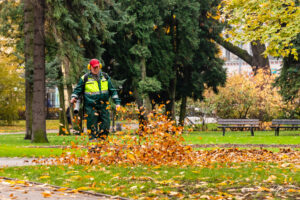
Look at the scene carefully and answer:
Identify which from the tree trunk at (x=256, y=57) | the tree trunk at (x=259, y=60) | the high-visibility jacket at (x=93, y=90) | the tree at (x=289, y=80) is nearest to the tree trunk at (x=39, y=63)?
the high-visibility jacket at (x=93, y=90)

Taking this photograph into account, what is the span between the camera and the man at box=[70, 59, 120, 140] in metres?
10.8

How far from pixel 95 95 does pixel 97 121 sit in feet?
1.96

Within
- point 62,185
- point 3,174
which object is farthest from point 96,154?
point 62,185

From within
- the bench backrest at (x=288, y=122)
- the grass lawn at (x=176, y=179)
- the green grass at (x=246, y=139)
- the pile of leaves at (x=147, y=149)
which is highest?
the bench backrest at (x=288, y=122)

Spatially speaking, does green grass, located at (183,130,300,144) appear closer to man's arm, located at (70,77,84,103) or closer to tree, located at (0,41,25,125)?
man's arm, located at (70,77,84,103)

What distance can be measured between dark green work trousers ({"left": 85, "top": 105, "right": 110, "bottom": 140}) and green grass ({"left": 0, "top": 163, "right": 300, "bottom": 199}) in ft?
2.86

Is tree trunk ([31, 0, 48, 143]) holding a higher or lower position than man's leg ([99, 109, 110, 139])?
higher

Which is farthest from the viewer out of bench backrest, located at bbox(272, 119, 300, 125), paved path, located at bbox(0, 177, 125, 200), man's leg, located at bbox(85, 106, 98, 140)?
bench backrest, located at bbox(272, 119, 300, 125)

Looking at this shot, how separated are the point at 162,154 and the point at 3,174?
3028 millimetres

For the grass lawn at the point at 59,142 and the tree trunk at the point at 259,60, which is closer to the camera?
the grass lawn at the point at 59,142

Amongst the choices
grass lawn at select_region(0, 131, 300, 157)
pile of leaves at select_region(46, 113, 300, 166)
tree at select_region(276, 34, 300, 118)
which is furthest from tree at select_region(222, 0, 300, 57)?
tree at select_region(276, 34, 300, 118)

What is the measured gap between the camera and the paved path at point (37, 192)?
7074 millimetres

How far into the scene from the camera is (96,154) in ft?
36.0

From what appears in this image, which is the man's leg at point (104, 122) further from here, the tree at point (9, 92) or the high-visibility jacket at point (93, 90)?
the tree at point (9, 92)
